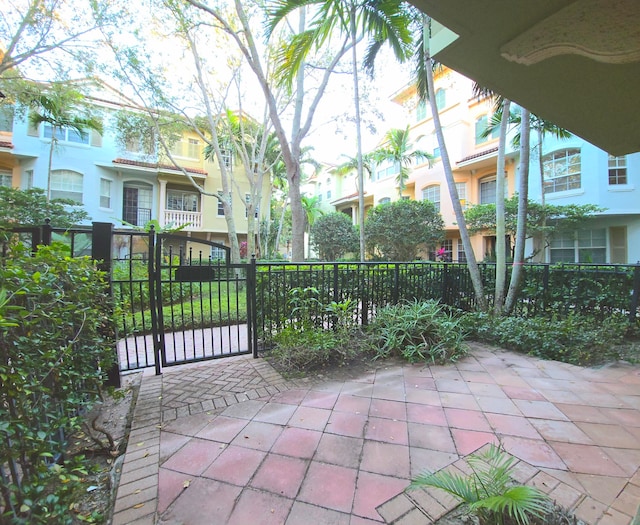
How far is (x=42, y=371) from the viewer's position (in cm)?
150

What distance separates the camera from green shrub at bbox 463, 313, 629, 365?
3.79m

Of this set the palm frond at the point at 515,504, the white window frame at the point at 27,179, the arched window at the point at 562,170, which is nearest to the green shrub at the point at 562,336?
the palm frond at the point at 515,504

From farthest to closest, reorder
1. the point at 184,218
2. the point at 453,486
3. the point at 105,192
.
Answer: the point at 184,218 < the point at 105,192 < the point at 453,486

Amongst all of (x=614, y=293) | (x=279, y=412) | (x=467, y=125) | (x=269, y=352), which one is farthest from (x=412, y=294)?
(x=467, y=125)

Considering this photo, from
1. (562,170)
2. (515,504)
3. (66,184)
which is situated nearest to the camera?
Answer: (515,504)

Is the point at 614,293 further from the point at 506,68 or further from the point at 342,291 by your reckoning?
the point at 506,68

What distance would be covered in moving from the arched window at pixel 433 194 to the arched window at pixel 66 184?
17125 millimetres

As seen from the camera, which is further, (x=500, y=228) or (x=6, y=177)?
(x=6, y=177)

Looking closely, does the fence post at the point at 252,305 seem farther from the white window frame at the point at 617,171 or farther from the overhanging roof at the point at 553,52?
the white window frame at the point at 617,171

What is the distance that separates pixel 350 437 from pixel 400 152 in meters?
16.8

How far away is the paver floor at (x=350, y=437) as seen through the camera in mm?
1591

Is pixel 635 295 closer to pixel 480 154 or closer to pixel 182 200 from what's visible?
pixel 480 154

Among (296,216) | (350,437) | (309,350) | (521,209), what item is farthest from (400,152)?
(350,437)

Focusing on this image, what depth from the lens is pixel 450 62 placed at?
2.03 meters
